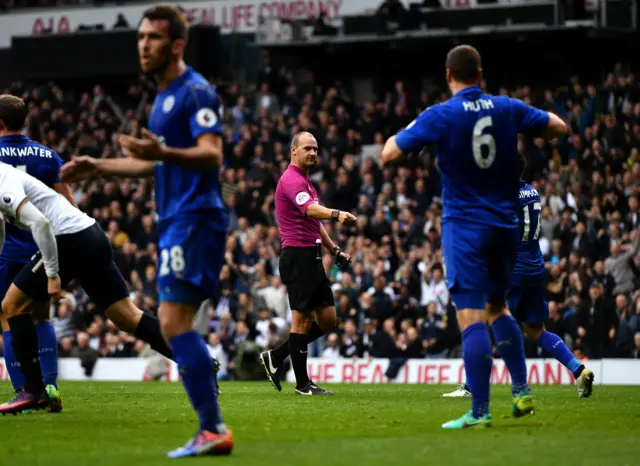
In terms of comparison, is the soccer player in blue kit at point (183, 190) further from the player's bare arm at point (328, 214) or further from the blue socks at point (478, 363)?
the player's bare arm at point (328, 214)

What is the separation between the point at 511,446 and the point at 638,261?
1431 centimetres

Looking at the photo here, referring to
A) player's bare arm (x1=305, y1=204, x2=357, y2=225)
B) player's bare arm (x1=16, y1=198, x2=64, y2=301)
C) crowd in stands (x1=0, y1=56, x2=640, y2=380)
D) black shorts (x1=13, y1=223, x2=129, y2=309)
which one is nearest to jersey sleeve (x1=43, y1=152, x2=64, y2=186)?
black shorts (x1=13, y1=223, x2=129, y2=309)

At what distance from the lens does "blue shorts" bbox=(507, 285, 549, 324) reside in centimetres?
1270

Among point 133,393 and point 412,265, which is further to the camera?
point 412,265

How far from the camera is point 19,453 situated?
7336mm

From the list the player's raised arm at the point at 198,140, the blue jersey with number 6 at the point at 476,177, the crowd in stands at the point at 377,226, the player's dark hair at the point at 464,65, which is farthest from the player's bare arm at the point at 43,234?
the crowd in stands at the point at 377,226

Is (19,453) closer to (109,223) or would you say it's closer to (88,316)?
(88,316)

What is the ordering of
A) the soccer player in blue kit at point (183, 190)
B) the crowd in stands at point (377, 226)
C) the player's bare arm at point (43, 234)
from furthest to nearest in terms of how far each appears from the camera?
the crowd in stands at point (377, 226), the player's bare arm at point (43, 234), the soccer player in blue kit at point (183, 190)

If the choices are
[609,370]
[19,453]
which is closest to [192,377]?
[19,453]

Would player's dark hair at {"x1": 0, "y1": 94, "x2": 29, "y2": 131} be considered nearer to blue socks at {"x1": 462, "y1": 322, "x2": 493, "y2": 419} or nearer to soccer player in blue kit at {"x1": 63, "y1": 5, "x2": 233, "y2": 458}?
soccer player in blue kit at {"x1": 63, "y1": 5, "x2": 233, "y2": 458}

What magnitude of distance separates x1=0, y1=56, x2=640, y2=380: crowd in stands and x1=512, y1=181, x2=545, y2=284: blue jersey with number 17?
754 cm

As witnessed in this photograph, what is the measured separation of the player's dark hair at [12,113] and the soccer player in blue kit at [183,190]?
3.71 m

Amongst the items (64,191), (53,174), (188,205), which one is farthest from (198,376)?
(53,174)

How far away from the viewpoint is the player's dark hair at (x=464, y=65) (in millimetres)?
8742
